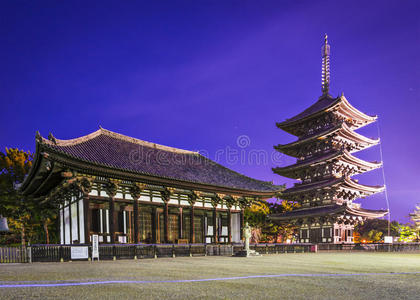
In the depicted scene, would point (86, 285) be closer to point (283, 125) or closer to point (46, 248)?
point (46, 248)

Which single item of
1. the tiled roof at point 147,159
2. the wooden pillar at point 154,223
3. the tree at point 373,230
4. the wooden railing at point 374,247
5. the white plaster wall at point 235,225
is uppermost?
the tiled roof at point 147,159

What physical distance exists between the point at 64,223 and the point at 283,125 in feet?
89.4

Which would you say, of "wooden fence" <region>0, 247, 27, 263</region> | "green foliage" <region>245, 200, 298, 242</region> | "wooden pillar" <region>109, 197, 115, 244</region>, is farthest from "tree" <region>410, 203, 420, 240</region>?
"wooden fence" <region>0, 247, 27, 263</region>

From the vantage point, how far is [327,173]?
36.7 meters

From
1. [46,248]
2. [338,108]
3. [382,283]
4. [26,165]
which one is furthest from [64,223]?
[338,108]

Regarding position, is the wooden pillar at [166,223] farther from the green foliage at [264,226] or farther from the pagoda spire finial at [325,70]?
the pagoda spire finial at [325,70]

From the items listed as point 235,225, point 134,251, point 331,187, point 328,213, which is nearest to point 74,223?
point 134,251

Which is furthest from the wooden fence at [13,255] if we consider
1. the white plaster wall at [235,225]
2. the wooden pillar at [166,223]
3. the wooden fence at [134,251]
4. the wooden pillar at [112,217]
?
the white plaster wall at [235,225]

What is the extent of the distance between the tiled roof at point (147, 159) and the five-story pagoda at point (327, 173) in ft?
27.1

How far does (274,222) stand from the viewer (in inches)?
1654

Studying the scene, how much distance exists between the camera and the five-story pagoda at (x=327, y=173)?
3459 cm

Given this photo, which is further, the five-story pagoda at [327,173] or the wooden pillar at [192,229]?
the five-story pagoda at [327,173]

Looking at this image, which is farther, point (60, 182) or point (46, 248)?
point (60, 182)

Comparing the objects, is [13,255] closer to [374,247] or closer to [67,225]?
[67,225]
